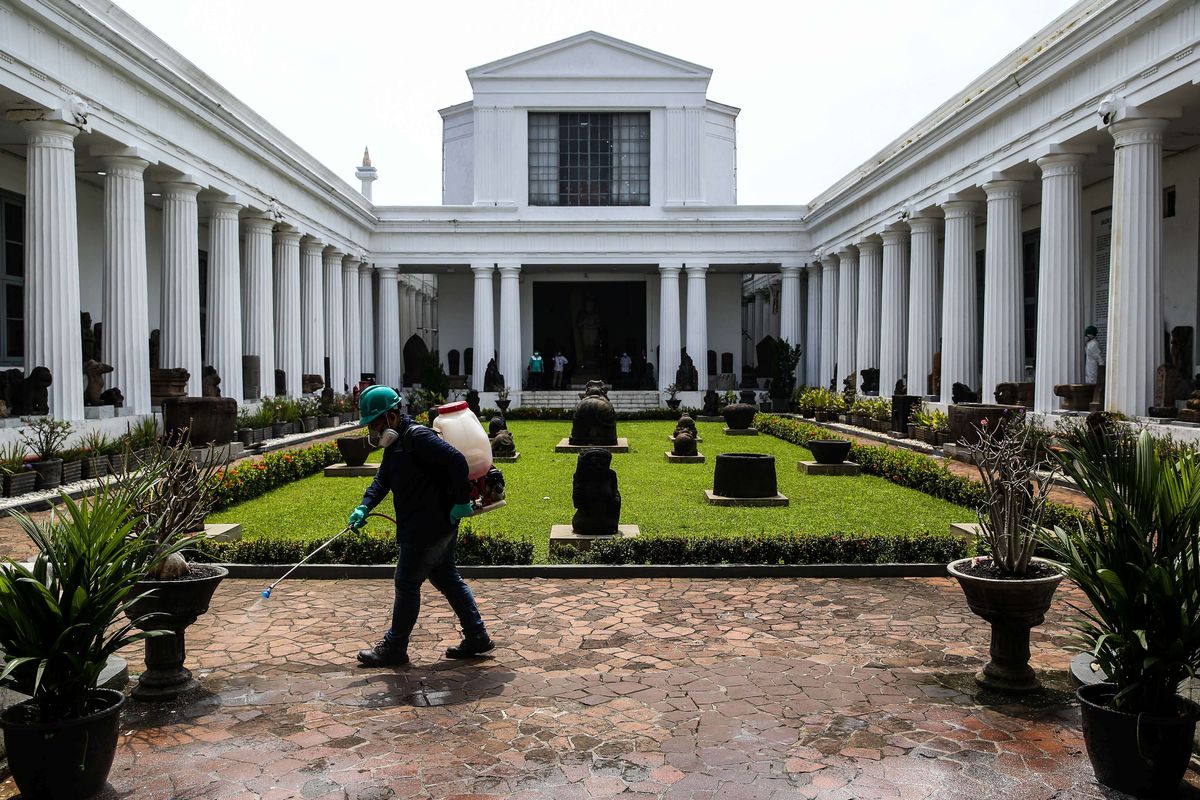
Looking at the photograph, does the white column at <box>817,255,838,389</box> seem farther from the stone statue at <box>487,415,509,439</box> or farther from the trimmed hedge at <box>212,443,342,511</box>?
the trimmed hedge at <box>212,443,342,511</box>

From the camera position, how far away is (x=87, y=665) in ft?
14.1

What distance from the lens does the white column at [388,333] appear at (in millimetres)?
37500

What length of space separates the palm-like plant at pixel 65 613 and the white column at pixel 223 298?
65.6ft

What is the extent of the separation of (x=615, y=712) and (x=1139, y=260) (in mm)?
14577

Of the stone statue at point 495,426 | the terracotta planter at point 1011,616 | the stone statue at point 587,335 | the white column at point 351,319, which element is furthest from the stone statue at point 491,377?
the terracotta planter at point 1011,616

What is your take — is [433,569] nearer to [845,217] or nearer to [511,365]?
[845,217]

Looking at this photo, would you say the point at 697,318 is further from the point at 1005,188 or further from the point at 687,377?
the point at 1005,188

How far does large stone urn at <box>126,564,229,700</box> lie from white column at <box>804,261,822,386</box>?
108 ft

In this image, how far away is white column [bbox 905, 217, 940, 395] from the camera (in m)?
26.2

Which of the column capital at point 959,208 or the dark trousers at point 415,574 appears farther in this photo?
the column capital at point 959,208

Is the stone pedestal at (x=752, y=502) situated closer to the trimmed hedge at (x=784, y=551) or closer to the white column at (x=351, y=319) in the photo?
the trimmed hedge at (x=784, y=551)

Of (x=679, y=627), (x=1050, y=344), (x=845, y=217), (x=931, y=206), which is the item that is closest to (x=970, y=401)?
(x=1050, y=344)

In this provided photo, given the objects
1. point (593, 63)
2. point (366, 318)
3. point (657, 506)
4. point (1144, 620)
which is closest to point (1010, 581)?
point (1144, 620)

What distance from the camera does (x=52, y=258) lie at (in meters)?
15.6
